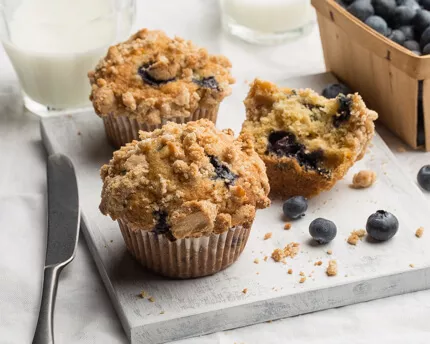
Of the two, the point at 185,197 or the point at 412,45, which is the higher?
the point at 185,197

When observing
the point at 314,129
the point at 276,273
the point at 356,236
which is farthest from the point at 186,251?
the point at 314,129

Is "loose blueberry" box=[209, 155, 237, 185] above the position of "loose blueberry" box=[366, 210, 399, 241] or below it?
above

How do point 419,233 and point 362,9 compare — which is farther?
point 362,9

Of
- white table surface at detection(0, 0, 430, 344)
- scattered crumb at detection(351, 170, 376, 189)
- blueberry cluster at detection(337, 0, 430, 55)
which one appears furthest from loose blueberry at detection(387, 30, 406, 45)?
scattered crumb at detection(351, 170, 376, 189)

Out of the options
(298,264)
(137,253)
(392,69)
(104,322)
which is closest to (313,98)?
(392,69)

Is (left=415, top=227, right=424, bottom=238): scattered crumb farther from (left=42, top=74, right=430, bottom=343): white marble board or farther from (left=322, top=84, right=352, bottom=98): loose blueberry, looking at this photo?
(left=322, top=84, right=352, bottom=98): loose blueberry

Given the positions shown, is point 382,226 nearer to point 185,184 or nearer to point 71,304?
point 185,184
